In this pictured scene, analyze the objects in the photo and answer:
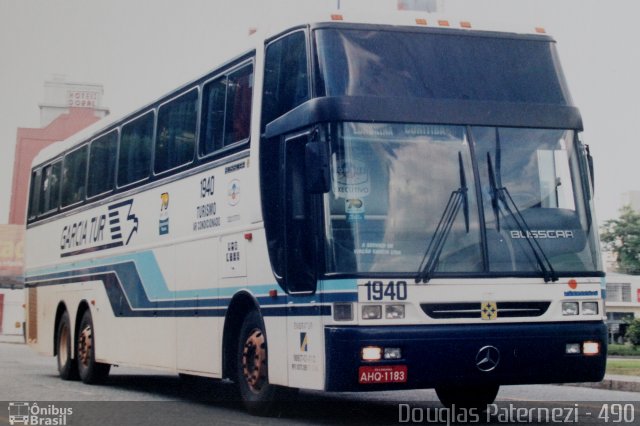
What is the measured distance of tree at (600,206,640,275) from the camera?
233 feet

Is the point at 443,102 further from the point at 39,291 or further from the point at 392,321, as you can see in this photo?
the point at 39,291

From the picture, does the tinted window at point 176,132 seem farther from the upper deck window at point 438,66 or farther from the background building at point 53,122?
the background building at point 53,122

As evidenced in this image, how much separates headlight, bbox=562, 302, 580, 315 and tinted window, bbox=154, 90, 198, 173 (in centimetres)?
521

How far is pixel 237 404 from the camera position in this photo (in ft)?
46.5

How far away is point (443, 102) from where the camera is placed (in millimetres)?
10977

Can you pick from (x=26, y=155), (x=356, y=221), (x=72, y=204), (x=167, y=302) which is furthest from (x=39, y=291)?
(x=26, y=155)

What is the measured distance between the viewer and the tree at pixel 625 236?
71.0 meters

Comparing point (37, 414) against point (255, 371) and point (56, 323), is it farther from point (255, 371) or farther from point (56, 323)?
point (56, 323)

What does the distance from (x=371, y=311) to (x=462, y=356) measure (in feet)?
3.06

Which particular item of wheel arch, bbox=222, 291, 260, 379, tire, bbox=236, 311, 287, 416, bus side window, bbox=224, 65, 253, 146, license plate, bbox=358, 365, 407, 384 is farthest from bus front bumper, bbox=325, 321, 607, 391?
bus side window, bbox=224, 65, 253, 146

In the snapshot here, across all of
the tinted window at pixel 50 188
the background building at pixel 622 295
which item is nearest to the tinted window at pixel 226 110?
the tinted window at pixel 50 188

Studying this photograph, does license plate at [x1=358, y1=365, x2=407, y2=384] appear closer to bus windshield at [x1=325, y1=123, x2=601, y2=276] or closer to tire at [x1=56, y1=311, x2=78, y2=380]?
bus windshield at [x1=325, y1=123, x2=601, y2=276]

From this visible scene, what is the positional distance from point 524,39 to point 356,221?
279 cm

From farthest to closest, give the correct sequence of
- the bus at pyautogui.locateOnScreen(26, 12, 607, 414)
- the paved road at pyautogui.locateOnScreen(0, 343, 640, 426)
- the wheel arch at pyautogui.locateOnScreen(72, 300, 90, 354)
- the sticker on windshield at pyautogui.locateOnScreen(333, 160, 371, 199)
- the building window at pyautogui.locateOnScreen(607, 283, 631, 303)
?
the building window at pyautogui.locateOnScreen(607, 283, 631, 303), the wheel arch at pyautogui.locateOnScreen(72, 300, 90, 354), the paved road at pyautogui.locateOnScreen(0, 343, 640, 426), the sticker on windshield at pyautogui.locateOnScreen(333, 160, 371, 199), the bus at pyautogui.locateOnScreen(26, 12, 607, 414)
